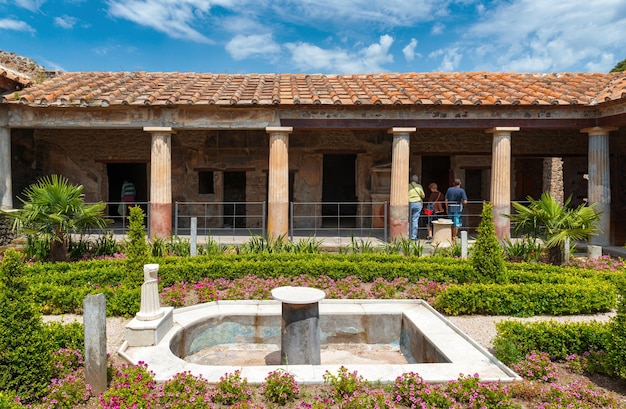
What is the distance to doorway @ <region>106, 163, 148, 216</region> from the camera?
14.7 m

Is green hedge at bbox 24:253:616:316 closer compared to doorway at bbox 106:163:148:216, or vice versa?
green hedge at bbox 24:253:616:316

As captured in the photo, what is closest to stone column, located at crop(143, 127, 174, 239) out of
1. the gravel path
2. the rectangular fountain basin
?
the gravel path

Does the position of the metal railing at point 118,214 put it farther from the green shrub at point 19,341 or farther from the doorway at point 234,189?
the green shrub at point 19,341

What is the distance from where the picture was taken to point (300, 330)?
5.09m

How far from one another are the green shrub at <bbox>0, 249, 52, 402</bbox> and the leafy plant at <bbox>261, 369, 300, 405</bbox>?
2014 millimetres

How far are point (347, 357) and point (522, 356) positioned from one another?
210 centimetres

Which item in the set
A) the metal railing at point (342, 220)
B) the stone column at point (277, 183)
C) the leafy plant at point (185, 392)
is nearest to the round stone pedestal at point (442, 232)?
the metal railing at point (342, 220)

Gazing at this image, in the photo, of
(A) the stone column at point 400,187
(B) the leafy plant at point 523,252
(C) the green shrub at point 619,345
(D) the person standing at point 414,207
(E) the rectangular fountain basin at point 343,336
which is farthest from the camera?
(D) the person standing at point 414,207

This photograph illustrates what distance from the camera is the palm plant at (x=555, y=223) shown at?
841 cm

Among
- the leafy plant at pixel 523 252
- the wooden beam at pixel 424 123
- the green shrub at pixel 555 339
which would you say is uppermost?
the wooden beam at pixel 424 123

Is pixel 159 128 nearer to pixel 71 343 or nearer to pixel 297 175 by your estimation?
pixel 297 175

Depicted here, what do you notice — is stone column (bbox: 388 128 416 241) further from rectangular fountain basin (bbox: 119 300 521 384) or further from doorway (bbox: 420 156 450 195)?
doorway (bbox: 420 156 450 195)

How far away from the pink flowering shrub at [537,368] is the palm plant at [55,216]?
8035 mm

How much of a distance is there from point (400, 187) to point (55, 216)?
7.44 metres
